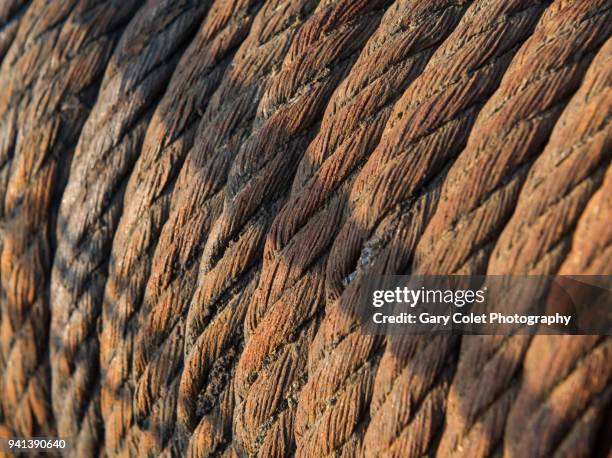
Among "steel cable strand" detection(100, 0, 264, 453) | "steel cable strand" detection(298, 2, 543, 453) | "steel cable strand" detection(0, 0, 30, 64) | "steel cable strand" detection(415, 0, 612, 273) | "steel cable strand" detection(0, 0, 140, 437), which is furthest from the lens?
"steel cable strand" detection(0, 0, 30, 64)

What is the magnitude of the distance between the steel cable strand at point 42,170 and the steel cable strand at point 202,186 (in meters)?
0.36

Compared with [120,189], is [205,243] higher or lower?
lower

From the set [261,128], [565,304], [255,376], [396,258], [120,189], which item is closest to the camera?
[565,304]

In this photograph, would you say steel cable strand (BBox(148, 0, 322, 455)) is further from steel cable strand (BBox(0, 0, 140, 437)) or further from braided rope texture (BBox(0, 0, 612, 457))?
steel cable strand (BBox(0, 0, 140, 437))

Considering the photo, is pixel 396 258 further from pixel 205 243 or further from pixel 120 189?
pixel 120 189

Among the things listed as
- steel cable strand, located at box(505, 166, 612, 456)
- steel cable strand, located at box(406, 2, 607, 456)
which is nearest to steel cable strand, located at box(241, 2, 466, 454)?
steel cable strand, located at box(406, 2, 607, 456)

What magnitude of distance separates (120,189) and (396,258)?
71 centimetres

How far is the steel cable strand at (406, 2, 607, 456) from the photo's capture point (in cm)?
118

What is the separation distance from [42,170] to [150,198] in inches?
13.1

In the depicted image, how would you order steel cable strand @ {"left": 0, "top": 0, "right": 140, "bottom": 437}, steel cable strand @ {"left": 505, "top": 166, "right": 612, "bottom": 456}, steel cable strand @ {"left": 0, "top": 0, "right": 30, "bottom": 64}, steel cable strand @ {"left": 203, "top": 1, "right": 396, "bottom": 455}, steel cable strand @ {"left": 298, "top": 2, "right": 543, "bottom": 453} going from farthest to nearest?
steel cable strand @ {"left": 0, "top": 0, "right": 30, "bottom": 64}
steel cable strand @ {"left": 0, "top": 0, "right": 140, "bottom": 437}
steel cable strand @ {"left": 203, "top": 1, "right": 396, "bottom": 455}
steel cable strand @ {"left": 298, "top": 2, "right": 543, "bottom": 453}
steel cable strand @ {"left": 505, "top": 166, "right": 612, "bottom": 456}

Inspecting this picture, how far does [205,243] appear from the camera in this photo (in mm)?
1642

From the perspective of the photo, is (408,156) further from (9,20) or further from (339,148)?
(9,20)

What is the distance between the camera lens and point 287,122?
157cm

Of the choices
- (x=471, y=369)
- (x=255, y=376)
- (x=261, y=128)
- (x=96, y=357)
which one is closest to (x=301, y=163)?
(x=261, y=128)
